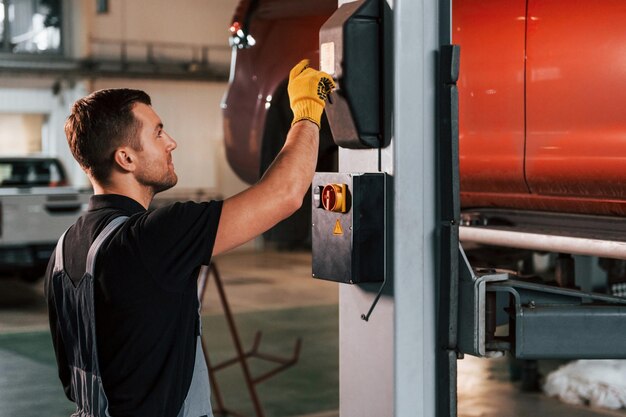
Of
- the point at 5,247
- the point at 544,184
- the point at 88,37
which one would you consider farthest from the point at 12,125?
the point at 544,184

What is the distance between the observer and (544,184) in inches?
150

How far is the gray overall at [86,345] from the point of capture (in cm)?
237

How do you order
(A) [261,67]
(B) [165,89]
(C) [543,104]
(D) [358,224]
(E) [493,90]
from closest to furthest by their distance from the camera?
1. (D) [358,224]
2. (C) [543,104]
3. (E) [493,90]
4. (A) [261,67]
5. (B) [165,89]

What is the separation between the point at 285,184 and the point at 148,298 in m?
0.43

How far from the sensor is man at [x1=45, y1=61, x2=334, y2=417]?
2314 millimetres

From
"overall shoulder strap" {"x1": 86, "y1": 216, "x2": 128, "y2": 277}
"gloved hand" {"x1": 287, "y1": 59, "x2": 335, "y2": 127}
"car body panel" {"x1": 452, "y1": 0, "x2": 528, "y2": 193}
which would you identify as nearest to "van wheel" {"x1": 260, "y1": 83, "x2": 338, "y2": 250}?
"car body panel" {"x1": 452, "y1": 0, "x2": 528, "y2": 193}

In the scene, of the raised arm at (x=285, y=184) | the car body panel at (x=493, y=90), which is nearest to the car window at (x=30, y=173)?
the car body panel at (x=493, y=90)

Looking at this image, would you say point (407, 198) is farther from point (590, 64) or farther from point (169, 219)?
point (590, 64)

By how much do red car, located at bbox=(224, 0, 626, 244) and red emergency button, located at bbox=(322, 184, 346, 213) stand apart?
4.34 feet

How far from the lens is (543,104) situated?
12.0 ft

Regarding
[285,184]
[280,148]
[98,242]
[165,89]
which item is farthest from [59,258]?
[165,89]

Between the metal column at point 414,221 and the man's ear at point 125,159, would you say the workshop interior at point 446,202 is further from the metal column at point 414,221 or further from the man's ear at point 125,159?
the man's ear at point 125,159

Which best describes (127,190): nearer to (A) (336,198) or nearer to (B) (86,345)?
(B) (86,345)

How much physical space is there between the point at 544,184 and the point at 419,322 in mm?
1473
